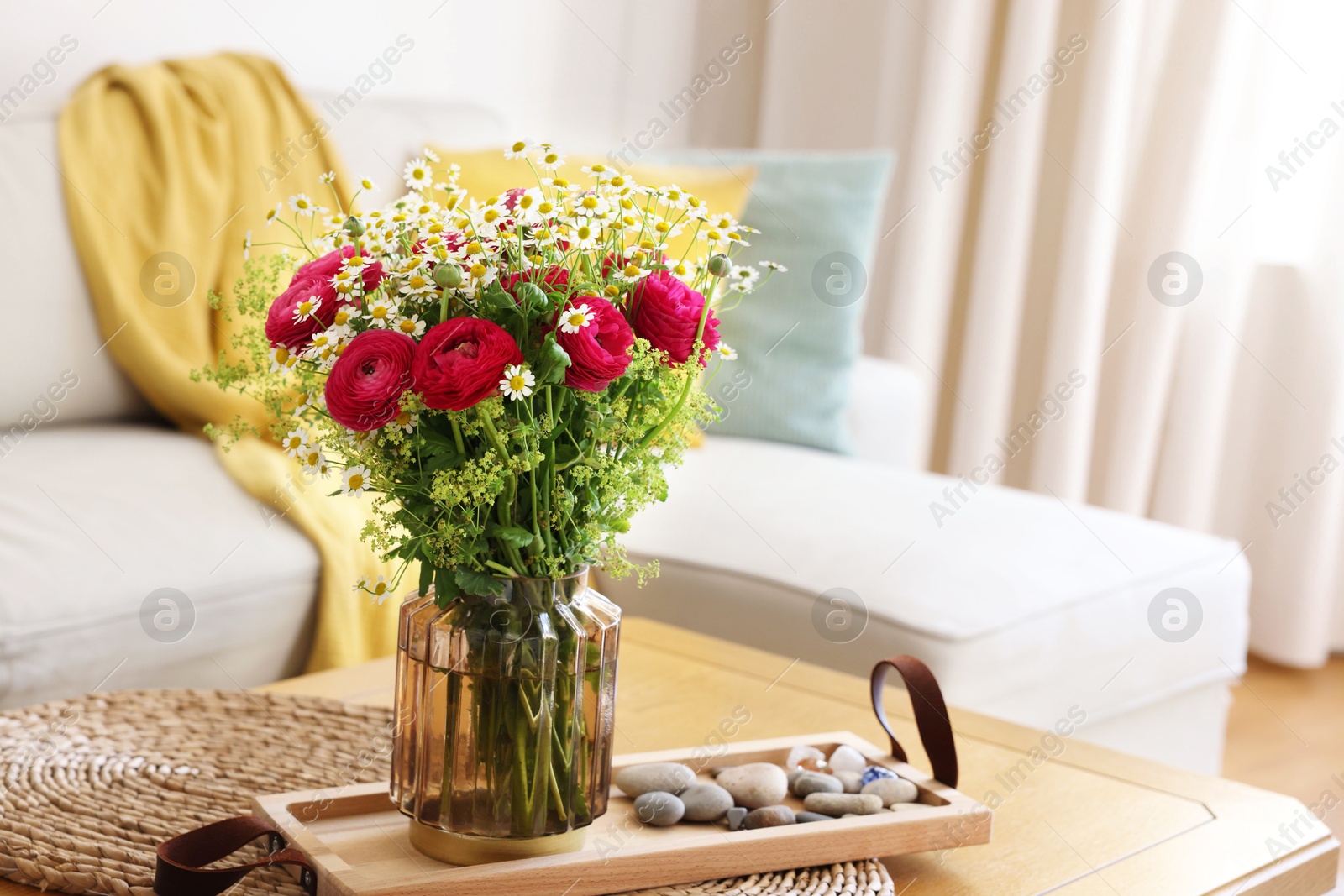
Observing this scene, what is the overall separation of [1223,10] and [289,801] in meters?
2.43

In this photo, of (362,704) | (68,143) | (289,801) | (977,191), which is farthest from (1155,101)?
(289,801)

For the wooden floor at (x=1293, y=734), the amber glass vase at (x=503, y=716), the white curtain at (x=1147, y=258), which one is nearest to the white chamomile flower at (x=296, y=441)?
the amber glass vase at (x=503, y=716)

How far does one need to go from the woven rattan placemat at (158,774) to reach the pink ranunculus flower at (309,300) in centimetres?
32

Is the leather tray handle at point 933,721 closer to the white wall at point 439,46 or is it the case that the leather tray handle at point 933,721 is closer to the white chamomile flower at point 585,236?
the white chamomile flower at point 585,236

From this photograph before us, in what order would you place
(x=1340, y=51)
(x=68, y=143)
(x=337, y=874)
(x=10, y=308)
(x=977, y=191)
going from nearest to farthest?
(x=337, y=874) → (x=10, y=308) → (x=68, y=143) → (x=1340, y=51) → (x=977, y=191)

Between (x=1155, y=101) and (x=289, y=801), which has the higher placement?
(x=1155, y=101)

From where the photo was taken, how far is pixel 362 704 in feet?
3.50

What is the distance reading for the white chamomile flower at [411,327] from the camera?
2.23ft

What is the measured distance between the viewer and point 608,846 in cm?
77

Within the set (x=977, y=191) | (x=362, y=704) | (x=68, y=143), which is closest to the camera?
(x=362, y=704)

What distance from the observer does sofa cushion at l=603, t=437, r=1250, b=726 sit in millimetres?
1426

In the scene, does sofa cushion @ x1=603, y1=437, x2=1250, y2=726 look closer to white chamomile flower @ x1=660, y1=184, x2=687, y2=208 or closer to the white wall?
white chamomile flower @ x1=660, y1=184, x2=687, y2=208

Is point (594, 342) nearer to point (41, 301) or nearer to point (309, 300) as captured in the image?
point (309, 300)

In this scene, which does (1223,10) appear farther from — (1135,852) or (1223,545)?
(1135,852)
